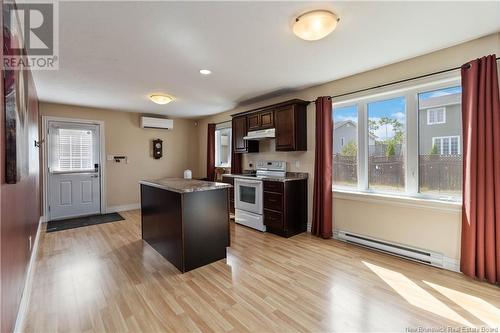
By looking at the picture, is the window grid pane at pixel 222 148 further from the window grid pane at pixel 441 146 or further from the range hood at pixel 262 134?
the window grid pane at pixel 441 146

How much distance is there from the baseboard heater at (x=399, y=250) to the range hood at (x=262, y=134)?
1.92m

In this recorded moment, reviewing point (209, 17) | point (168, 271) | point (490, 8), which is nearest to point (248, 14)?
point (209, 17)

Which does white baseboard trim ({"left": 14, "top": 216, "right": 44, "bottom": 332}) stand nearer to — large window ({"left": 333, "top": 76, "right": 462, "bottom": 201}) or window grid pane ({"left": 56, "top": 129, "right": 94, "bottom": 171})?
window grid pane ({"left": 56, "top": 129, "right": 94, "bottom": 171})

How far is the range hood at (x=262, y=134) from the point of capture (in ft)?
13.6

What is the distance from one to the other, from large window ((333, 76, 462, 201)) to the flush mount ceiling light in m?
1.58

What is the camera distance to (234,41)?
234 cm

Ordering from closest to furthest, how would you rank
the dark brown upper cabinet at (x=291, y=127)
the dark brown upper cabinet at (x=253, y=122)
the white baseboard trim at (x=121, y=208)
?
the dark brown upper cabinet at (x=291, y=127) → the dark brown upper cabinet at (x=253, y=122) → the white baseboard trim at (x=121, y=208)

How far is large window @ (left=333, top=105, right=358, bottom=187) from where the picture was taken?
3.55 metres

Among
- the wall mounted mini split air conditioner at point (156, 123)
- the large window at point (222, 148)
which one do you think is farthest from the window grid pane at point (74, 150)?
the large window at point (222, 148)

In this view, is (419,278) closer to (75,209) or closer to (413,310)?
(413,310)

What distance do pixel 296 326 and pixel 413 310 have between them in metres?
1.01

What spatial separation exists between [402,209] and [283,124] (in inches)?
83.9

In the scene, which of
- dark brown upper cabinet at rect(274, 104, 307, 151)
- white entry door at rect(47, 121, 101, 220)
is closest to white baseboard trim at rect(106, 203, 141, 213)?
white entry door at rect(47, 121, 101, 220)

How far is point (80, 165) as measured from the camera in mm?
5094
